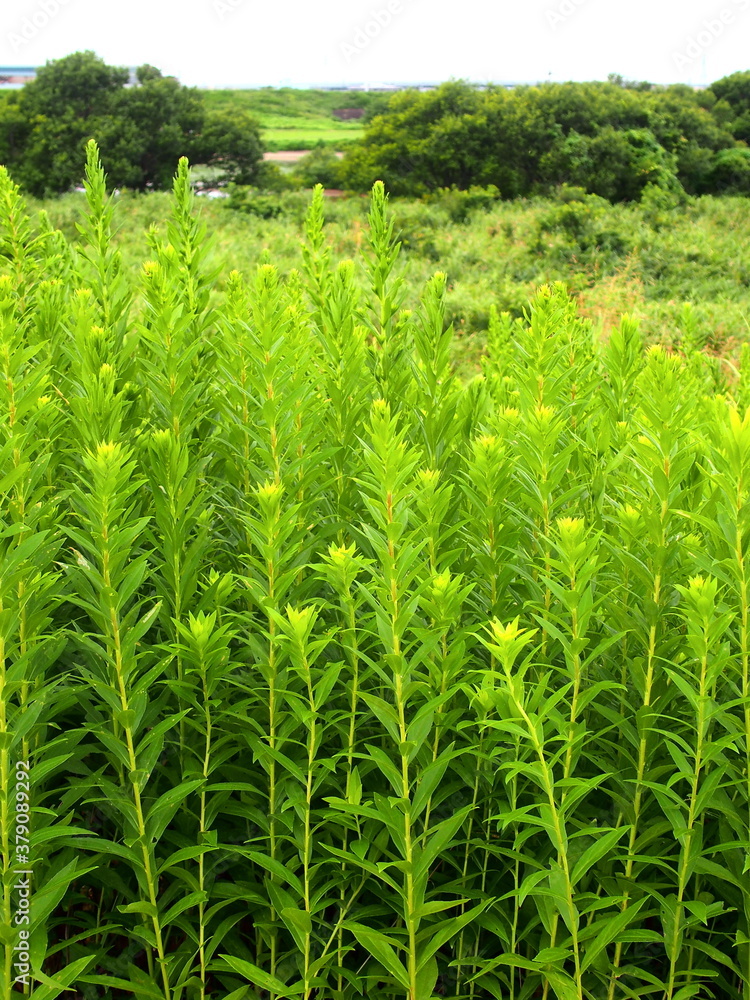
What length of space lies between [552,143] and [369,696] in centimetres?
2930

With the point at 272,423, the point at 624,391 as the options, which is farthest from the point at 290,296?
the point at 272,423

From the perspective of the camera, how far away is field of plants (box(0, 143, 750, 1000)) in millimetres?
1061

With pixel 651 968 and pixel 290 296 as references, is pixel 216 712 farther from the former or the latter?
pixel 290 296

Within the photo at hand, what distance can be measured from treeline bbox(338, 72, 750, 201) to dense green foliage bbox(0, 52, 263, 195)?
18.7 ft

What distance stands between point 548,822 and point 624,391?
0.94 metres

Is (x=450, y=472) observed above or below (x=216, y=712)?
above

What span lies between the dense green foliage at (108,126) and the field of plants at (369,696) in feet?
97.2

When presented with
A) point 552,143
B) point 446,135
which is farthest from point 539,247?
point 446,135

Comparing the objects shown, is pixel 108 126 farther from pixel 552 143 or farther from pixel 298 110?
pixel 298 110

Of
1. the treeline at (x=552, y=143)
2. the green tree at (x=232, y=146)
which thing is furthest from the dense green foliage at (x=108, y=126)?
the treeline at (x=552, y=143)

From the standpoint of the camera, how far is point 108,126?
2923 cm

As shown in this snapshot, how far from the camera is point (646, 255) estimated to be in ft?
60.1

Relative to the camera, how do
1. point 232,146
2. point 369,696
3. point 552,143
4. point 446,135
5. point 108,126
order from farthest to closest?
point 232,146 → point 108,126 → point 446,135 → point 552,143 → point 369,696

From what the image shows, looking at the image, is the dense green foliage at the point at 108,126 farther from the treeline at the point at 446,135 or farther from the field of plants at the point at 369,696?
the field of plants at the point at 369,696
